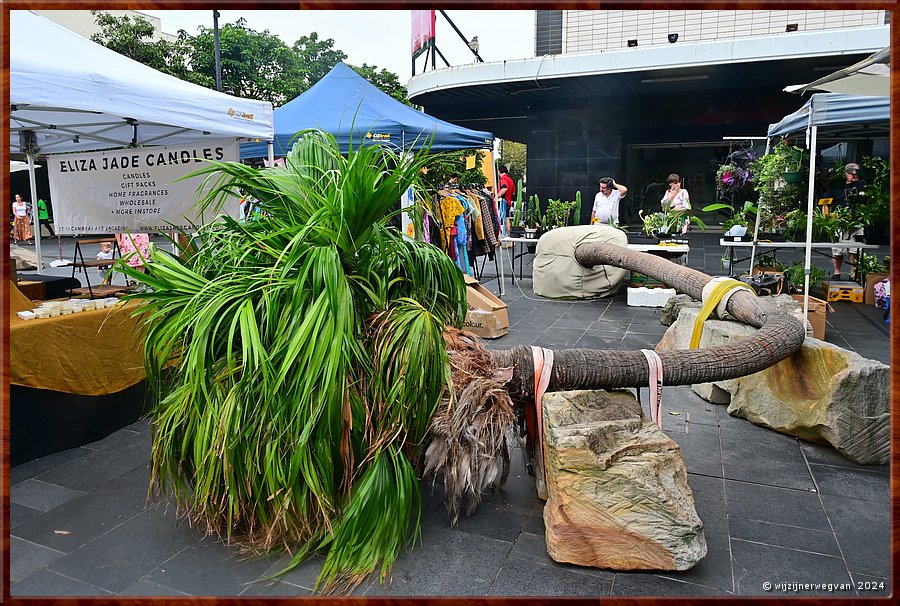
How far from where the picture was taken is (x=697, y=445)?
154 inches

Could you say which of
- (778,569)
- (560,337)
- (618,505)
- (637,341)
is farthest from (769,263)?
(618,505)

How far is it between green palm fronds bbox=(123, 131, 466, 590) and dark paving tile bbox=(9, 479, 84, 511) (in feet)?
2.72

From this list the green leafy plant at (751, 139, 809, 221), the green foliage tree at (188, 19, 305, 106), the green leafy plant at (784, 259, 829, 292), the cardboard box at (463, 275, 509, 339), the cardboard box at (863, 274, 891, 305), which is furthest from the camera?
the green foliage tree at (188, 19, 305, 106)

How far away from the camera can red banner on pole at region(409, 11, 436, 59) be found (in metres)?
14.1

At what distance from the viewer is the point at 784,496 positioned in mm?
3215

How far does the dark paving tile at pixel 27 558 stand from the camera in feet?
8.59

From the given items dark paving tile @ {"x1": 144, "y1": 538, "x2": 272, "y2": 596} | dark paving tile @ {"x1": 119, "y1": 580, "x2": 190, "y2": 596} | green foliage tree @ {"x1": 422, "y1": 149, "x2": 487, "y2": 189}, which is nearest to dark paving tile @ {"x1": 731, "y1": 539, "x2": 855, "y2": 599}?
dark paving tile @ {"x1": 144, "y1": 538, "x2": 272, "y2": 596}

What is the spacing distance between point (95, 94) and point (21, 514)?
2.37 meters

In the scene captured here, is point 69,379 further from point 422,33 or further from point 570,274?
point 422,33

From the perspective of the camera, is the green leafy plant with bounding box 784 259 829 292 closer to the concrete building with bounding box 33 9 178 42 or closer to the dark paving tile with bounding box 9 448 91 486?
the dark paving tile with bounding box 9 448 91 486

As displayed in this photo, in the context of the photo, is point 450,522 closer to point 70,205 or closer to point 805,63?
point 70,205

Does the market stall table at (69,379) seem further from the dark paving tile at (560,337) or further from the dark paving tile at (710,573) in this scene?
the dark paving tile at (560,337)

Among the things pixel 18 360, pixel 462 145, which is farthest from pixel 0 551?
pixel 462 145

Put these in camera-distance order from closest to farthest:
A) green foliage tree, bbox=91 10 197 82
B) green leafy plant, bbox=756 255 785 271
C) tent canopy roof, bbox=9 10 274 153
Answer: tent canopy roof, bbox=9 10 274 153, green leafy plant, bbox=756 255 785 271, green foliage tree, bbox=91 10 197 82
